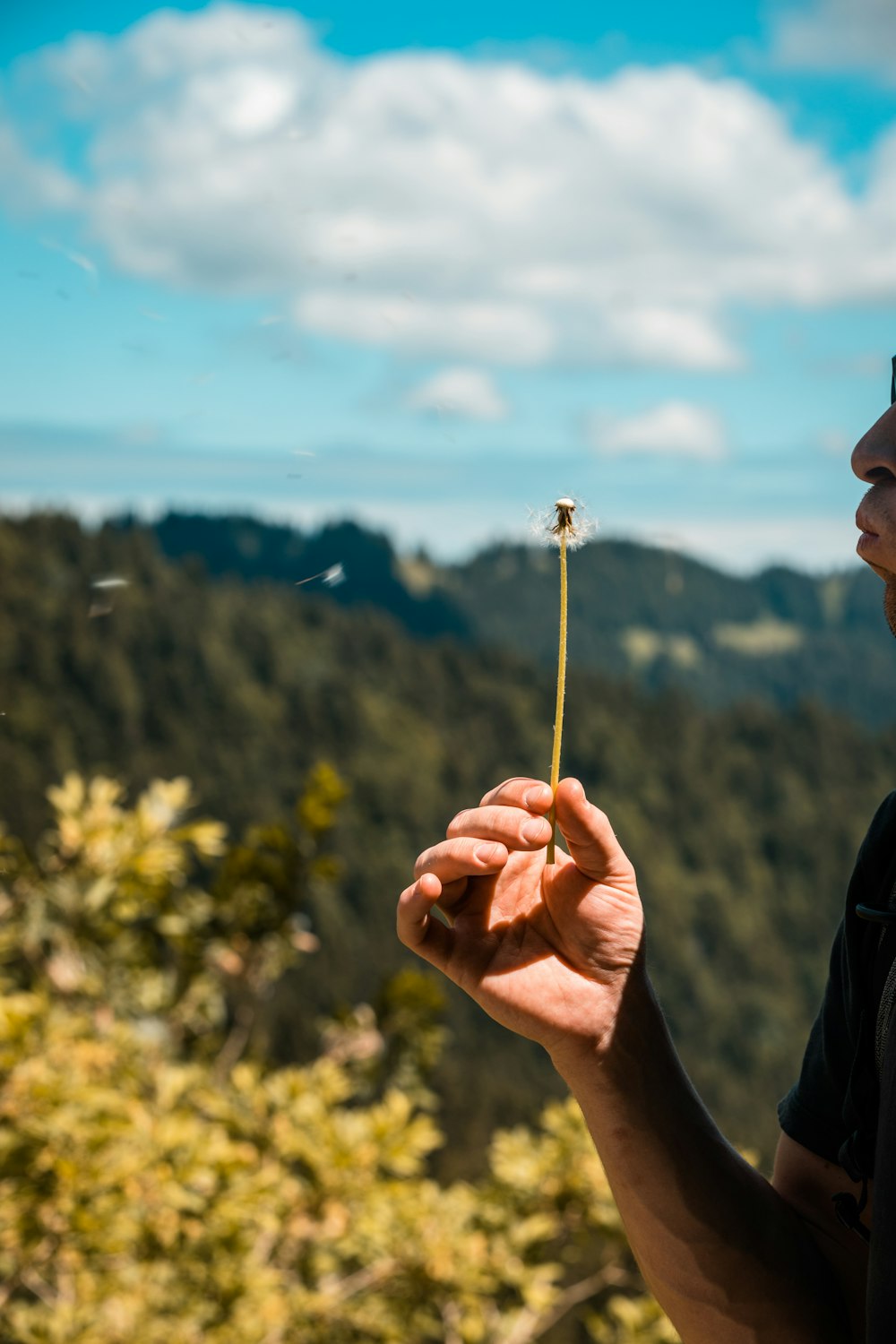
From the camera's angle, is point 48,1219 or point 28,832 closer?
point 48,1219

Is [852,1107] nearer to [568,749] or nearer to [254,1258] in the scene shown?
[254,1258]

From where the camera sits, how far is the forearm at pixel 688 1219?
1.66m

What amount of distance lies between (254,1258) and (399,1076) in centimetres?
117

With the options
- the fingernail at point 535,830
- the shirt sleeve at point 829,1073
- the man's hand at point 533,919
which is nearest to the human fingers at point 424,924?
the man's hand at point 533,919

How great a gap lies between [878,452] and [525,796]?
0.66m

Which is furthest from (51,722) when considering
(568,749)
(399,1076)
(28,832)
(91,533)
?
(399,1076)

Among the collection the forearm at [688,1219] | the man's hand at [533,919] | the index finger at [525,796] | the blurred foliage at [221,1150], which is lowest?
the blurred foliage at [221,1150]

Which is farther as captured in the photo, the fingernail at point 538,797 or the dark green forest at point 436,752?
the dark green forest at point 436,752

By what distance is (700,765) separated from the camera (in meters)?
110

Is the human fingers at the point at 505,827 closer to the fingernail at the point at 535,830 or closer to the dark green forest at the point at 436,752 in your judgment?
the fingernail at the point at 535,830

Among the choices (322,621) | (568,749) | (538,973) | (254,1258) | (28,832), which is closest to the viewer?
(538,973)

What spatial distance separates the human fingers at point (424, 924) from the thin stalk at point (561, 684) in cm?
18

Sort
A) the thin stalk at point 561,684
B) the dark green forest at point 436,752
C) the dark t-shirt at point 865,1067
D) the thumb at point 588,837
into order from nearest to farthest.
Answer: the dark t-shirt at point 865,1067, the thin stalk at point 561,684, the thumb at point 588,837, the dark green forest at point 436,752

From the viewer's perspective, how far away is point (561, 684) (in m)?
1.56
